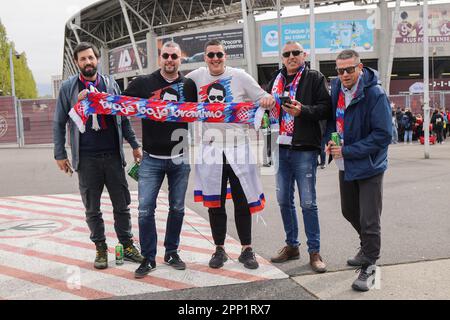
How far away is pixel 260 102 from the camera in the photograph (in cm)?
434

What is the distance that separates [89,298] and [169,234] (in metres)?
1.08

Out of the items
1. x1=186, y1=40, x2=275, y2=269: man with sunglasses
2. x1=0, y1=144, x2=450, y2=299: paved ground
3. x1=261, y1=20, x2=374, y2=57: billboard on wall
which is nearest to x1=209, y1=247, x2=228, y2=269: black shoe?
x1=186, y1=40, x2=275, y2=269: man with sunglasses

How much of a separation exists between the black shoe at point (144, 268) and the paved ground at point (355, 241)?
0.41m

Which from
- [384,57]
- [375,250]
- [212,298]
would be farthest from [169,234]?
[384,57]

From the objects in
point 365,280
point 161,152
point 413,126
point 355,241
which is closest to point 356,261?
point 365,280

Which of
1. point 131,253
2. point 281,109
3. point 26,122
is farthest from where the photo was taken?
point 26,122

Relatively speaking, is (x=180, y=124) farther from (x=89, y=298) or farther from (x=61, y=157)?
(x=89, y=298)

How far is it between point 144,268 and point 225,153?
132 cm

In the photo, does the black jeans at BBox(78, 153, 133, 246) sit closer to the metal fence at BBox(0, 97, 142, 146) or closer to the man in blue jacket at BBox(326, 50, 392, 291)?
the man in blue jacket at BBox(326, 50, 392, 291)

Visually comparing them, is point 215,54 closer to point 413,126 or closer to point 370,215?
point 370,215

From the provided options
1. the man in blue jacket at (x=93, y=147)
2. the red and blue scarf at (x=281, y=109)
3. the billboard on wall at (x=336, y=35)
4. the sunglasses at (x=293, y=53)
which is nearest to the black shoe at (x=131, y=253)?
the man in blue jacket at (x=93, y=147)

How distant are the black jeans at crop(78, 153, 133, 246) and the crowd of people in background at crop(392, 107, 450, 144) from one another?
17041mm

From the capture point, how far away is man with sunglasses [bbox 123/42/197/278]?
4301 mm

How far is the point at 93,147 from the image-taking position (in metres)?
4.41
